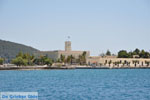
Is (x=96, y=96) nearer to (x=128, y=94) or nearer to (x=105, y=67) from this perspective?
(x=128, y=94)

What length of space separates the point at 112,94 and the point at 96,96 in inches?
110

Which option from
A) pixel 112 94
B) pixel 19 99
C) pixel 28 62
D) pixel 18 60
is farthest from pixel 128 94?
pixel 28 62

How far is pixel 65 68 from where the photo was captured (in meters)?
171

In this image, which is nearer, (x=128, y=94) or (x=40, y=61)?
(x=128, y=94)

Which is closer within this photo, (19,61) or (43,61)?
(19,61)

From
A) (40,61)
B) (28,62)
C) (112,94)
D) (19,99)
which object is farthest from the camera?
(40,61)

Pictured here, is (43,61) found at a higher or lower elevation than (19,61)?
higher

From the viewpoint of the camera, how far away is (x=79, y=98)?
41.7 meters

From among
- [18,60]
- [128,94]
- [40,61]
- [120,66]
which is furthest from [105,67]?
[128,94]

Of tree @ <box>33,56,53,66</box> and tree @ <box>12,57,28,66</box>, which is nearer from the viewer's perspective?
tree @ <box>12,57,28,66</box>

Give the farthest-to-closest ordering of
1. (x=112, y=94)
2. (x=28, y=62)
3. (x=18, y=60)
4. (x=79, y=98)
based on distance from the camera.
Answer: (x=28, y=62)
(x=18, y=60)
(x=112, y=94)
(x=79, y=98)

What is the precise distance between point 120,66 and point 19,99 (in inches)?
6419

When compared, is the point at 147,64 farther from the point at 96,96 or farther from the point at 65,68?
the point at 96,96

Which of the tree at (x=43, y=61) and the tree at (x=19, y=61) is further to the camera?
the tree at (x=43, y=61)
